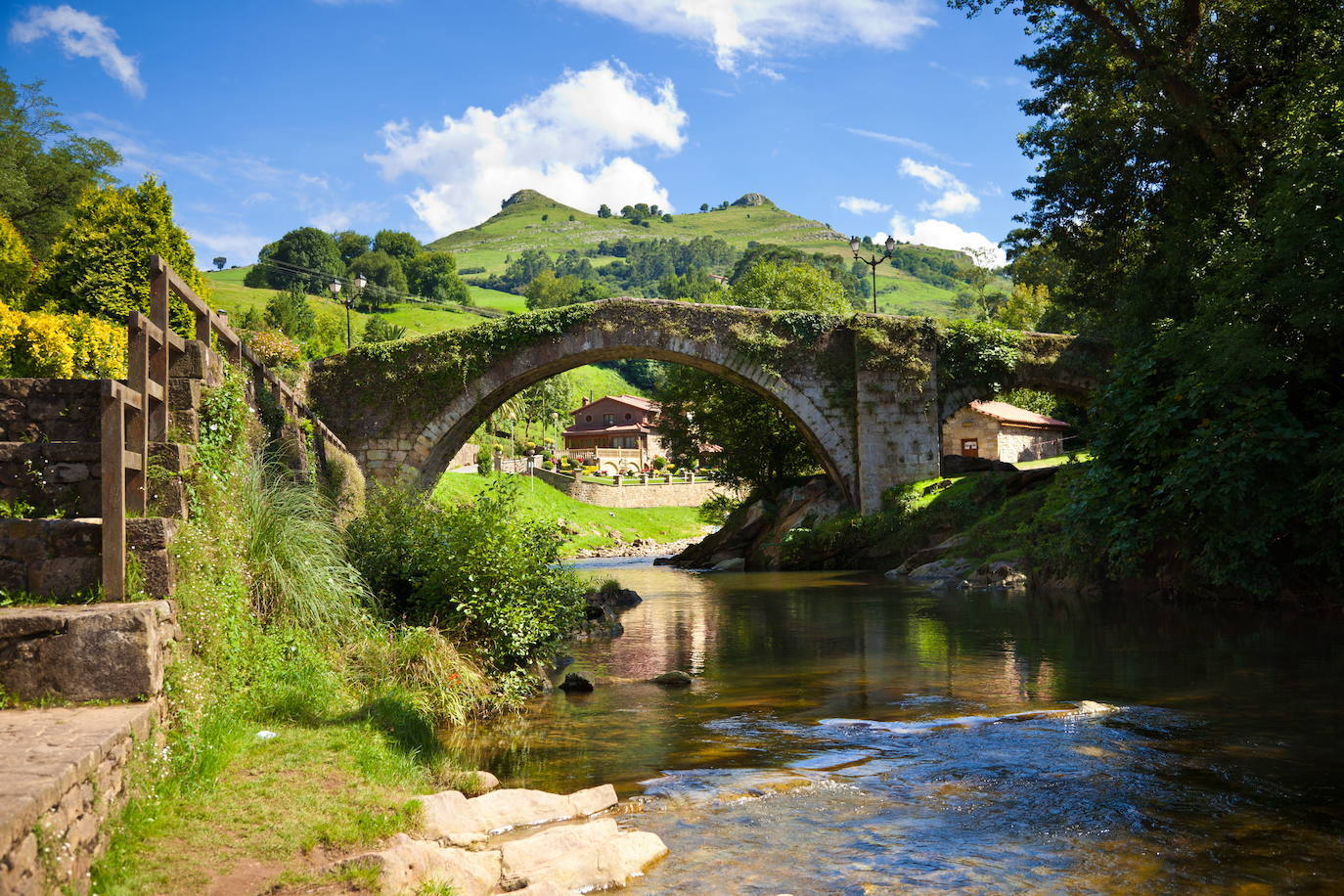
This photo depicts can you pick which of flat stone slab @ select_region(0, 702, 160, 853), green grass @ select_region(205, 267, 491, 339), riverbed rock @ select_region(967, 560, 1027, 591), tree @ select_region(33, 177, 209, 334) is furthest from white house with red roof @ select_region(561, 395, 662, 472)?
flat stone slab @ select_region(0, 702, 160, 853)

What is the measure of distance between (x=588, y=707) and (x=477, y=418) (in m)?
15.8

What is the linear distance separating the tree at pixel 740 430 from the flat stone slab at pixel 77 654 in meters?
25.3

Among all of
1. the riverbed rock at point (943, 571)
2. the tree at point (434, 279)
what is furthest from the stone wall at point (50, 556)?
the tree at point (434, 279)

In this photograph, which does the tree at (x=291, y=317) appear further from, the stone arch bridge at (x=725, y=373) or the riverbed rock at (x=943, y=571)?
the riverbed rock at (x=943, y=571)

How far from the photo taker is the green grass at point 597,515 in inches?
1603

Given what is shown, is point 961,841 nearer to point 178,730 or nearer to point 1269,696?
point 178,730

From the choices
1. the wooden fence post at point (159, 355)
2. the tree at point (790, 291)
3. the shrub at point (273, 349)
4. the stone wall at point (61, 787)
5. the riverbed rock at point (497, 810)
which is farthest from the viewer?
the tree at point (790, 291)

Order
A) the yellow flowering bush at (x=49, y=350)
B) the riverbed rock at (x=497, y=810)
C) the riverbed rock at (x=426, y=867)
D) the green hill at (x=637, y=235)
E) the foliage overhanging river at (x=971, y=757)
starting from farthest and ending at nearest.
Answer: the green hill at (x=637, y=235)
the yellow flowering bush at (x=49, y=350)
the riverbed rock at (x=497, y=810)
the foliage overhanging river at (x=971, y=757)
the riverbed rock at (x=426, y=867)

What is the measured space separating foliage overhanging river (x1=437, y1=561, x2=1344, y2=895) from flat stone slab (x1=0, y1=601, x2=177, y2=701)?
2.35 meters

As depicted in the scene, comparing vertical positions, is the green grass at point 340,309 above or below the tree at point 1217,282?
above

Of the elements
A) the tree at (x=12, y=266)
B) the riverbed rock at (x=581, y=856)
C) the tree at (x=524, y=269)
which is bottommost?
the riverbed rock at (x=581, y=856)

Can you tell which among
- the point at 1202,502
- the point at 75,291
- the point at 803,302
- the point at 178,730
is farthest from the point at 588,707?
the point at 803,302

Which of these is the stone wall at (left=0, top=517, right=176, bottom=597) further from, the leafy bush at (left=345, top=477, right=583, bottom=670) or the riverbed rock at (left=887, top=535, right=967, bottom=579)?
the riverbed rock at (left=887, top=535, right=967, bottom=579)

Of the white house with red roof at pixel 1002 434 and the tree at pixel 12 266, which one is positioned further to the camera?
the white house with red roof at pixel 1002 434
